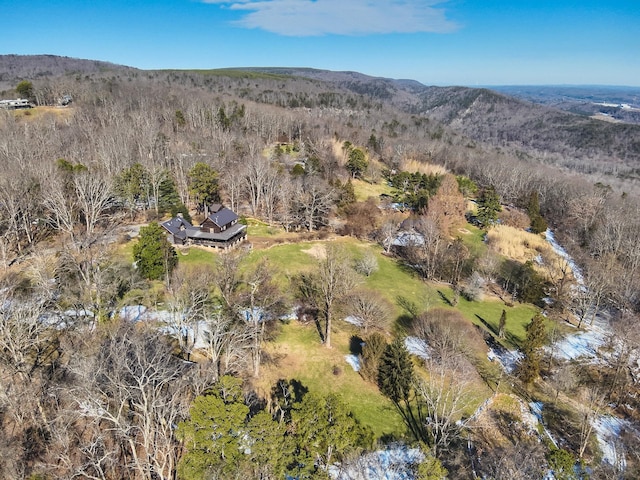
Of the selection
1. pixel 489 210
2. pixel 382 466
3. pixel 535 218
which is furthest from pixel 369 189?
pixel 382 466

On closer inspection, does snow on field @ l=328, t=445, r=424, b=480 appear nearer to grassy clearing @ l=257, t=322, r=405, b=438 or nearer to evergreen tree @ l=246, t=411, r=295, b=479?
grassy clearing @ l=257, t=322, r=405, b=438

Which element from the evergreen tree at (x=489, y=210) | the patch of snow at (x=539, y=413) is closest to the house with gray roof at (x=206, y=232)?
the patch of snow at (x=539, y=413)

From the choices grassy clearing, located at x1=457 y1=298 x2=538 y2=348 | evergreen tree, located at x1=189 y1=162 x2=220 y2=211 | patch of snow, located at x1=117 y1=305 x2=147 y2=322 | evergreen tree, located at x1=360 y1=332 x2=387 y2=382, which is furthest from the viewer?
evergreen tree, located at x1=189 y1=162 x2=220 y2=211

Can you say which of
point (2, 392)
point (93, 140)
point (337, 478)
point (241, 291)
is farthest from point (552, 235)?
point (93, 140)

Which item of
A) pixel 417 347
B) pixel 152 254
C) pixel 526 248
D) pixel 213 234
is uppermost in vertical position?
pixel 152 254

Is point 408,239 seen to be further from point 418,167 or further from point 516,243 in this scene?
point 418,167

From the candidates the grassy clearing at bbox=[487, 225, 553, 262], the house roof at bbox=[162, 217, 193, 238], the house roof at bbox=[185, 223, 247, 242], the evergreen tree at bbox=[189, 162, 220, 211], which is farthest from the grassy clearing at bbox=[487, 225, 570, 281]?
the house roof at bbox=[162, 217, 193, 238]
